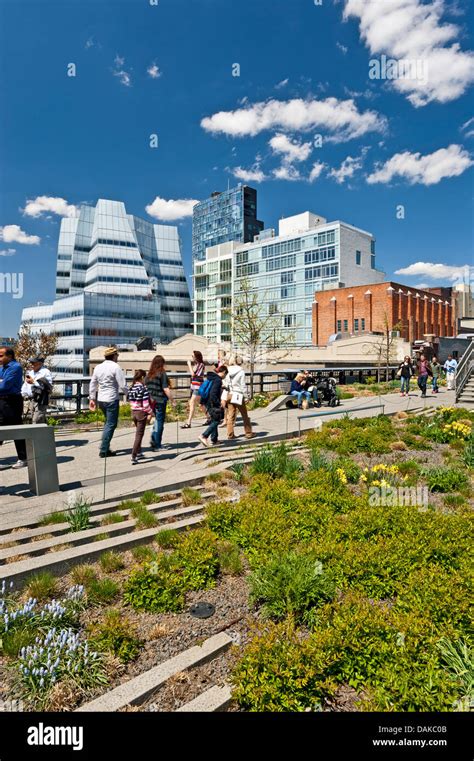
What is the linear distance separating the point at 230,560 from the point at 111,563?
1.18 meters

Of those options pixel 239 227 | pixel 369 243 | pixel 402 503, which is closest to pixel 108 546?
pixel 402 503

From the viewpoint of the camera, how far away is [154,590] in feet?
11.3

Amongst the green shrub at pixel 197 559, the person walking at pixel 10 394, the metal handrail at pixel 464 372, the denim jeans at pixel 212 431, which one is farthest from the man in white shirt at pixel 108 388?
the metal handrail at pixel 464 372

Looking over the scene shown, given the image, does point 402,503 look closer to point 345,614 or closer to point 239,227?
point 345,614

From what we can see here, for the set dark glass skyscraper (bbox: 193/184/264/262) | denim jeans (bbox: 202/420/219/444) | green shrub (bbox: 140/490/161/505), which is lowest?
green shrub (bbox: 140/490/161/505)

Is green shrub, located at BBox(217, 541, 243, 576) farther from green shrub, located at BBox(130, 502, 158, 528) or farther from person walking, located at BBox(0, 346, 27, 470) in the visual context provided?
person walking, located at BBox(0, 346, 27, 470)

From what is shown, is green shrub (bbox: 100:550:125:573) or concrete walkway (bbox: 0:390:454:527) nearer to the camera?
green shrub (bbox: 100:550:125:573)

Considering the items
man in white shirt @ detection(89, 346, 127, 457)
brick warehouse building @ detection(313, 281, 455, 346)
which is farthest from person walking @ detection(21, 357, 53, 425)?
brick warehouse building @ detection(313, 281, 455, 346)

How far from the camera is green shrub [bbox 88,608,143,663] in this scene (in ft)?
9.21

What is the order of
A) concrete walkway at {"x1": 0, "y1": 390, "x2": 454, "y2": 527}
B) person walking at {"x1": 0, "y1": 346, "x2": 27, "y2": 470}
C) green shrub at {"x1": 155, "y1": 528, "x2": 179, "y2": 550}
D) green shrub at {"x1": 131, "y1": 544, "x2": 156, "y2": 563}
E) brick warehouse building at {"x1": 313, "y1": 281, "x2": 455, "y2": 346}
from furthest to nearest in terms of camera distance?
1. brick warehouse building at {"x1": 313, "y1": 281, "x2": 455, "y2": 346}
2. person walking at {"x1": 0, "y1": 346, "x2": 27, "y2": 470}
3. concrete walkway at {"x1": 0, "y1": 390, "x2": 454, "y2": 527}
4. green shrub at {"x1": 155, "y1": 528, "x2": 179, "y2": 550}
5. green shrub at {"x1": 131, "y1": 544, "x2": 156, "y2": 563}

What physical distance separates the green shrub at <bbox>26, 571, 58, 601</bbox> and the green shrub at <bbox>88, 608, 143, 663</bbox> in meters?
0.67

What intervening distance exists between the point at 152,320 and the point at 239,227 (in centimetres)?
4073

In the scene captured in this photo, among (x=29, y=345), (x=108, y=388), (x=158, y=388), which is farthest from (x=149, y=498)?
(x=29, y=345)

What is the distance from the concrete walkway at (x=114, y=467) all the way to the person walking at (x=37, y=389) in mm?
890
